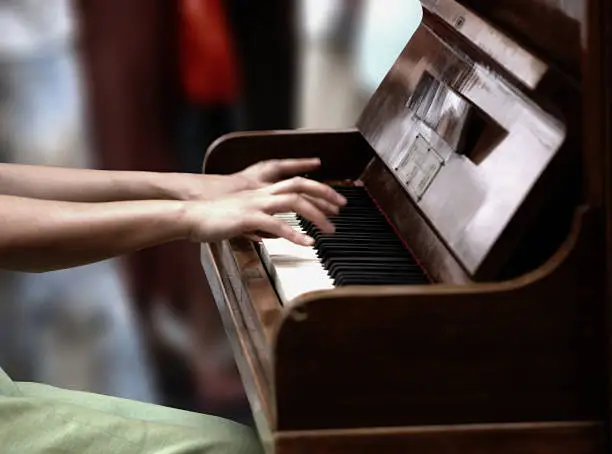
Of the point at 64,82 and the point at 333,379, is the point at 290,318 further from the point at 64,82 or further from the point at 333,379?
the point at 64,82

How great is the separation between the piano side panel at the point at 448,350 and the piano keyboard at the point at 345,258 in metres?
0.16

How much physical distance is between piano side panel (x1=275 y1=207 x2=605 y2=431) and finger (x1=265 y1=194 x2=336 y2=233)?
243 mm

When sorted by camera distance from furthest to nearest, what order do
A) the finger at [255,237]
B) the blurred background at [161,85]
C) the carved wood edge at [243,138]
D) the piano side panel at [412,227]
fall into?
the blurred background at [161,85]
the carved wood edge at [243,138]
the finger at [255,237]
the piano side panel at [412,227]

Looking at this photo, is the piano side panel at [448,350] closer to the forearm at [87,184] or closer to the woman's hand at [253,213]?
the woman's hand at [253,213]

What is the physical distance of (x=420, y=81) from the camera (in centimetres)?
143

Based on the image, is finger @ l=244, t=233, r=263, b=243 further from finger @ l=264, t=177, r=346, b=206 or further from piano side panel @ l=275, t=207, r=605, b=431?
piano side panel @ l=275, t=207, r=605, b=431

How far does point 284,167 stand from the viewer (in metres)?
1.48

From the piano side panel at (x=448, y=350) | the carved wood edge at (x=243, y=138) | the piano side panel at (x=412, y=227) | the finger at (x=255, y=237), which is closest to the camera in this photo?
the piano side panel at (x=448, y=350)

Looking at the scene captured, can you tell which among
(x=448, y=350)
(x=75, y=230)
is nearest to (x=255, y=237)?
(x=75, y=230)

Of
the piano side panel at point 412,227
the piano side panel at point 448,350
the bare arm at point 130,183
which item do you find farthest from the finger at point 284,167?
the piano side panel at point 448,350

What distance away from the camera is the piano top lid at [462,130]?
1072mm

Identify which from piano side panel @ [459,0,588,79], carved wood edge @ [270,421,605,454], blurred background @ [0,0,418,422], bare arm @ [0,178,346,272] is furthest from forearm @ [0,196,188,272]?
blurred background @ [0,0,418,422]

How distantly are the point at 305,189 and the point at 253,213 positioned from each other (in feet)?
0.27

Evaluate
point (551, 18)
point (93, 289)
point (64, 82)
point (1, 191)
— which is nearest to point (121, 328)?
point (93, 289)
